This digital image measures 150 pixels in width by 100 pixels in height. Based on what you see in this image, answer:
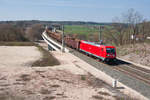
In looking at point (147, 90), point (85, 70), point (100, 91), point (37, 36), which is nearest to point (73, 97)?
point (100, 91)

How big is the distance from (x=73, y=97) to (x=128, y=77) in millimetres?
8535

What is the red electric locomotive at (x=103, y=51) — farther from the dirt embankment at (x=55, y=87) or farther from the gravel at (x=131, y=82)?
the dirt embankment at (x=55, y=87)

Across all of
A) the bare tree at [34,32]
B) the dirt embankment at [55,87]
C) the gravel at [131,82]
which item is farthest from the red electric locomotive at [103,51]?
the bare tree at [34,32]

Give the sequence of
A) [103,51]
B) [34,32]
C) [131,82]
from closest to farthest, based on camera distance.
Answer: [131,82] → [103,51] → [34,32]

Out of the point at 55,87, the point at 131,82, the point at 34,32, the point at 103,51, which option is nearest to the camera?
the point at 55,87

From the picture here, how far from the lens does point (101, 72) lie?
24531mm

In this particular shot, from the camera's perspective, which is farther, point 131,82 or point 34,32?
point 34,32

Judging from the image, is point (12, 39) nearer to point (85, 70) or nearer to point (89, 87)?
point (85, 70)

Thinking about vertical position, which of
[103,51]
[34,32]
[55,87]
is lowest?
[34,32]

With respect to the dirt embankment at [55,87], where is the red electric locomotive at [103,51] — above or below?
above

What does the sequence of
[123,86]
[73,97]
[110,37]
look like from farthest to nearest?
[110,37] → [123,86] → [73,97]

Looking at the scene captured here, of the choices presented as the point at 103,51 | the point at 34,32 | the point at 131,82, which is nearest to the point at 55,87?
the point at 131,82

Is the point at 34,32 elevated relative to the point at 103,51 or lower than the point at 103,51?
lower

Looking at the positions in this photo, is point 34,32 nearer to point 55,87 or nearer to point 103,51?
point 103,51
